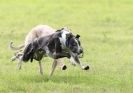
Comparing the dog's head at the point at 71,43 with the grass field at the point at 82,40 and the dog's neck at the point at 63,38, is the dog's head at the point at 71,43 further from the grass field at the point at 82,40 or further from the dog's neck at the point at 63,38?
the grass field at the point at 82,40

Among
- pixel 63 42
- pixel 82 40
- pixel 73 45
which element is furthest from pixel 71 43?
pixel 82 40

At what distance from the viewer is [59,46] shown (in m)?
9.98

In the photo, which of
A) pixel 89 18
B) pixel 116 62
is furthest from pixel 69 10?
pixel 116 62

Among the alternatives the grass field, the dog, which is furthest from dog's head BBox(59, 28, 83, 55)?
the grass field

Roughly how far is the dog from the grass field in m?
0.57

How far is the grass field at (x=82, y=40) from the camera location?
403 inches

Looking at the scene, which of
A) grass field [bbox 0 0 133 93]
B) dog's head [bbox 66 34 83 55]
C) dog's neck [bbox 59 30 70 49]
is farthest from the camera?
grass field [bbox 0 0 133 93]

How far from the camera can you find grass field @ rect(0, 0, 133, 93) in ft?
33.6

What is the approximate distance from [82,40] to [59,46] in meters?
9.25

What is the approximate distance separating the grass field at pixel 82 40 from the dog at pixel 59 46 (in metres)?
0.57

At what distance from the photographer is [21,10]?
1059 inches

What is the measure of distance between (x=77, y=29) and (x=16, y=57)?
1118 cm

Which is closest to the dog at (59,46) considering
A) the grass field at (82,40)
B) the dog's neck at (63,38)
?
the dog's neck at (63,38)

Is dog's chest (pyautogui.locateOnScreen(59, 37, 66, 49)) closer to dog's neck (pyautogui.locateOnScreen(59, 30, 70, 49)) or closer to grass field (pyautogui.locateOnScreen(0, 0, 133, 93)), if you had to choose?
dog's neck (pyautogui.locateOnScreen(59, 30, 70, 49))
